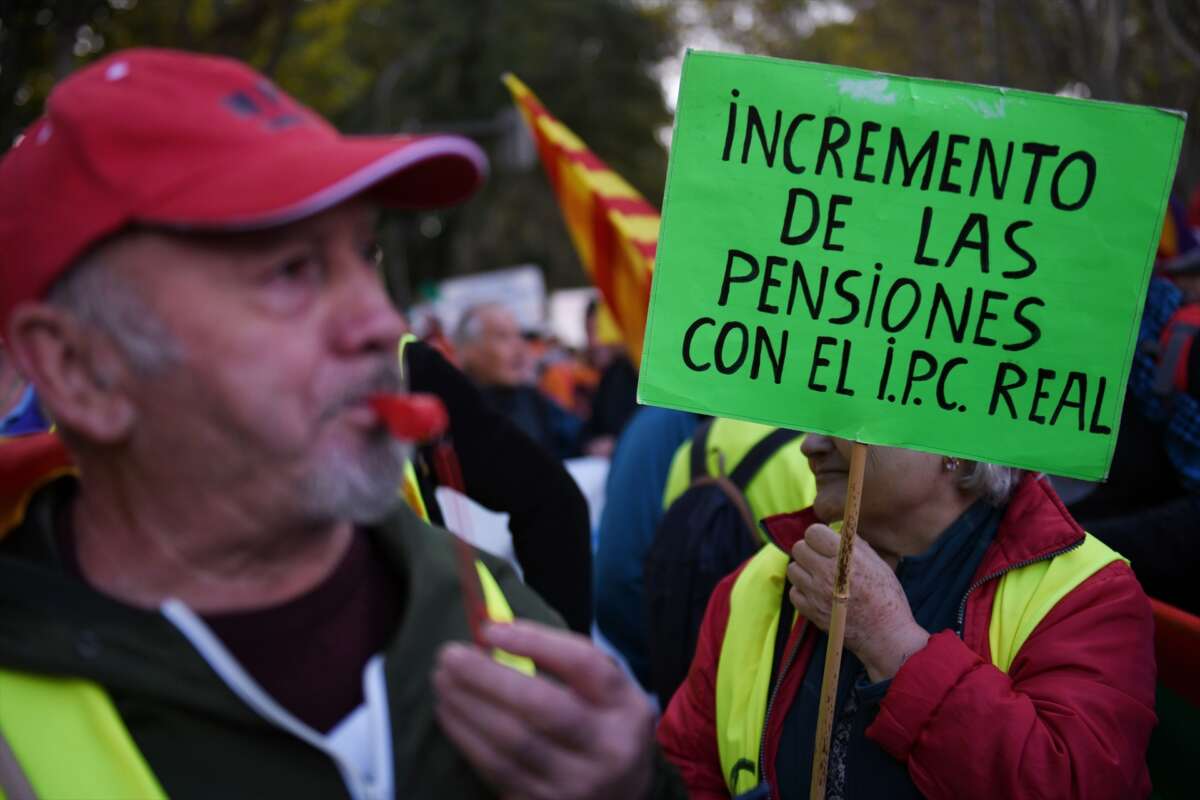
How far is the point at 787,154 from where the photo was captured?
7.01 feet

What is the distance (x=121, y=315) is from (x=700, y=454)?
218 cm

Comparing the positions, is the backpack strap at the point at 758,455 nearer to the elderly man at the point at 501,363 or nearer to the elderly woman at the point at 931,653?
the elderly woman at the point at 931,653

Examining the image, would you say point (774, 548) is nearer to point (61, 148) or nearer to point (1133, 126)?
point (1133, 126)

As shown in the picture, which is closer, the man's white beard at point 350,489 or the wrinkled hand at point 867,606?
the man's white beard at point 350,489

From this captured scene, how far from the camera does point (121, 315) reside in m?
1.33

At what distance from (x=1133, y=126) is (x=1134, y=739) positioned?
1.12 meters

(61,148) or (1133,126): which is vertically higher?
(1133,126)

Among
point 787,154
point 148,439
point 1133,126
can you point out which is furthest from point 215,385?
point 1133,126

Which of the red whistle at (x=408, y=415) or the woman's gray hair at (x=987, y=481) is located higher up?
the red whistle at (x=408, y=415)

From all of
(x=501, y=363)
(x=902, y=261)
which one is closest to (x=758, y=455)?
(x=902, y=261)

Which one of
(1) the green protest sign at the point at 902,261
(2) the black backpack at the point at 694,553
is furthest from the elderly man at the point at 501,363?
(1) the green protest sign at the point at 902,261

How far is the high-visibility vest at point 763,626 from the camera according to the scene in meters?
2.21

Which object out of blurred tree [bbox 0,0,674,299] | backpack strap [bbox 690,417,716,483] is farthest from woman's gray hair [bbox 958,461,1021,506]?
blurred tree [bbox 0,0,674,299]

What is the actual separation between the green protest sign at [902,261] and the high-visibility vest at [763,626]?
0.72 feet
